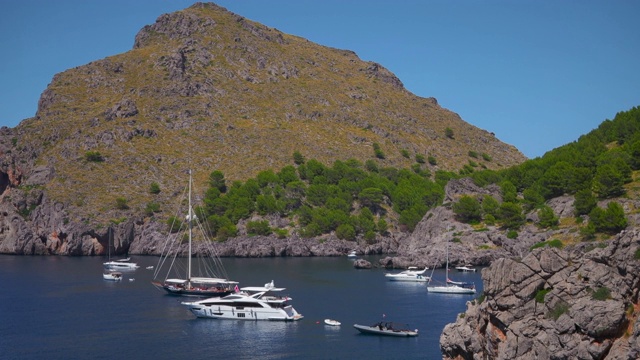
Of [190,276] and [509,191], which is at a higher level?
[509,191]

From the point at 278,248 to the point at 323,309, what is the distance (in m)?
88.9

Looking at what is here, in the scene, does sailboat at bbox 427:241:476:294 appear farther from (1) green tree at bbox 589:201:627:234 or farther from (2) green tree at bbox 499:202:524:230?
(2) green tree at bbox 499:202:524:230

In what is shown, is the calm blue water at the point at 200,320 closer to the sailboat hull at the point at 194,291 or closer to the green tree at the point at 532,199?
the sailboat hull at the point at 194,291

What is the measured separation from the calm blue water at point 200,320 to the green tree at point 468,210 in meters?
25.6

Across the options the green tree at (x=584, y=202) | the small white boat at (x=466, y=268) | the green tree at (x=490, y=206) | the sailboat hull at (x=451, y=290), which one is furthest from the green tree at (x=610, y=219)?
the green tree at (x=490, y=206)

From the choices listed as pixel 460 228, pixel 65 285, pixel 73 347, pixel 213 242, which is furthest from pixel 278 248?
pixel 73 347

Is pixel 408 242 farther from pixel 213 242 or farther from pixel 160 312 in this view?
pixel 160 312

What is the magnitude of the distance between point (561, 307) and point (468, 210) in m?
125

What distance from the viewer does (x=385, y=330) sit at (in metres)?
88.7

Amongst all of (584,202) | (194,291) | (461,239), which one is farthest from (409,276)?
(194,291)

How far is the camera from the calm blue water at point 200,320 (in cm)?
8219

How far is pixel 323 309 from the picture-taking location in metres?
108

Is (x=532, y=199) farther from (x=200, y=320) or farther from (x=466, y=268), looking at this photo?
(x=200, y=320)

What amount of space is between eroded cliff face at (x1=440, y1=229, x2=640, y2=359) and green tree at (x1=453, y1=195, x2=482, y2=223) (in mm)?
118324
